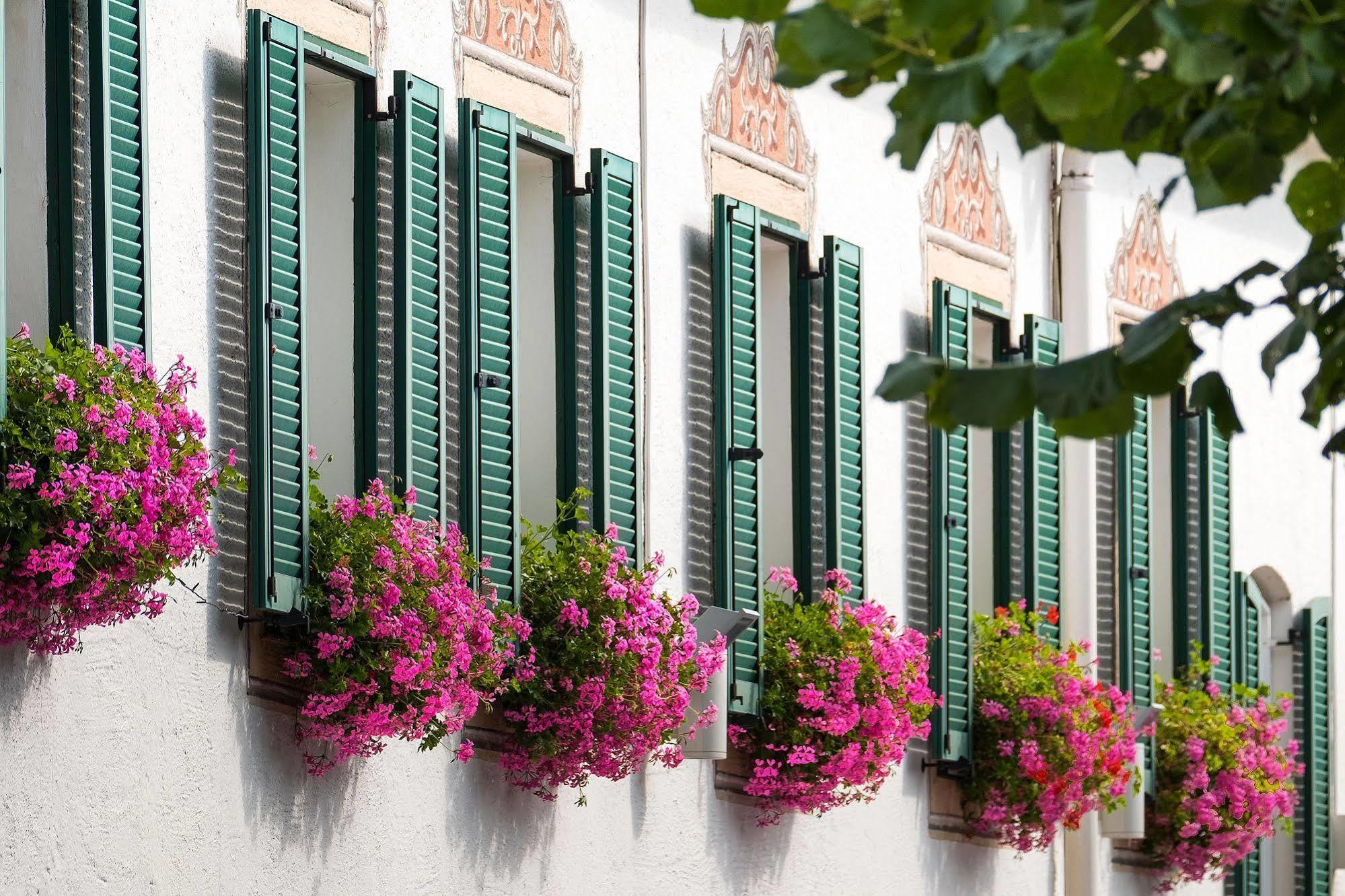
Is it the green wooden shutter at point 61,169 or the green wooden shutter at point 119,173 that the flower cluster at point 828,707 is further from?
the green wooden shutter at point 61,169

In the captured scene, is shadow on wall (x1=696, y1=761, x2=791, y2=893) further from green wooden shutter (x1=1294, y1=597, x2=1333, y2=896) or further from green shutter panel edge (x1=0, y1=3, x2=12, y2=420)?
green wooden shutter (x1=1294, y1=597, x2=1333, y2=896)

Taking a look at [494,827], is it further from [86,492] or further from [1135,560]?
[1135,560]

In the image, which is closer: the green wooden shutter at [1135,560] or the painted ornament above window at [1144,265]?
the green wooden shutter at [1135,560]

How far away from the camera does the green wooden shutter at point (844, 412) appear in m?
8.91

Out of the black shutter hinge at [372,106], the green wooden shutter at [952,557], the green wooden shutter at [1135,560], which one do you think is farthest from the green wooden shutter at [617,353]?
the green wooden shutter at [1135,560]

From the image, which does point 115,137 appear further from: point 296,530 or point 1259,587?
point 1259,587

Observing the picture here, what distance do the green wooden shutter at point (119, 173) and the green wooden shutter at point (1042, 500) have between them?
17.1 ft

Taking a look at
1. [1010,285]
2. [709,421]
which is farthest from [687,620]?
[1010,285]

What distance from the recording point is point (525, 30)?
25.3ft

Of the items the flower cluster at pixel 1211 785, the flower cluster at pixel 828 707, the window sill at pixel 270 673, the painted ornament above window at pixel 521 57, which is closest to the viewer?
the window sill at pixel 270 673

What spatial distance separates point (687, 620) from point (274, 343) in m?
1.76

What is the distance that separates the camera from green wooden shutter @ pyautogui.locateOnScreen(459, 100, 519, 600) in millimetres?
7094

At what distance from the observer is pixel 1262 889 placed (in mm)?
12734

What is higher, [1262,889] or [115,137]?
[115,137]
